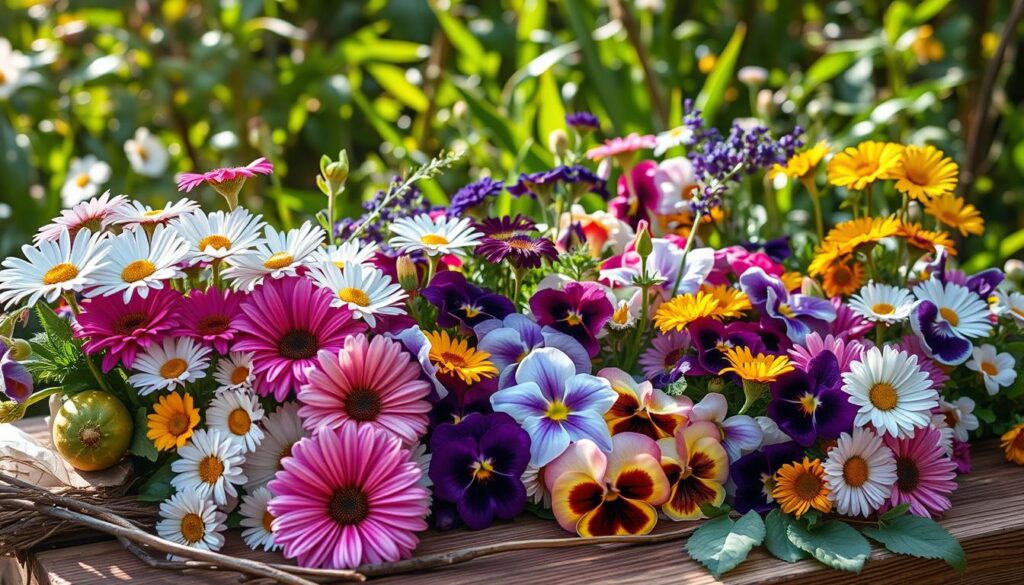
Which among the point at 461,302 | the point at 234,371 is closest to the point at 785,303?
the point at 461,302

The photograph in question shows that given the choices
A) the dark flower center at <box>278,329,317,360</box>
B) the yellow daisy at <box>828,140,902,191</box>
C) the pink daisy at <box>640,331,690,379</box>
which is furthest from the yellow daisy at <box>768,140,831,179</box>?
the dark flower center at <box>278,329,317,360</box>

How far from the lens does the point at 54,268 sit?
82 centimetres

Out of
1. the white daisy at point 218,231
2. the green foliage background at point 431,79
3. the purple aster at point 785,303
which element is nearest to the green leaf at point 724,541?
the purple aster at point 785,303

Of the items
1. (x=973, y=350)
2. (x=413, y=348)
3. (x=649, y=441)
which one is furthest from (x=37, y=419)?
(x=973, y=350)

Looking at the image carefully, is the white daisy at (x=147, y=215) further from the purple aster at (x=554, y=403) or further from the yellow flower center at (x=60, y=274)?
the purple aster at (x=554, y=403)

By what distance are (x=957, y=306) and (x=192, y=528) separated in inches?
28.8

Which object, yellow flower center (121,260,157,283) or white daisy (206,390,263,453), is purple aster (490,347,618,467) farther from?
yellow flower center (121,260,157,283)

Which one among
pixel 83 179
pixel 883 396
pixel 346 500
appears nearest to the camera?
pixel 346 500

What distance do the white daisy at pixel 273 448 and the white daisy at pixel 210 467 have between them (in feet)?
0.04

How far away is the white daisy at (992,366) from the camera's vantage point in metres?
0.98

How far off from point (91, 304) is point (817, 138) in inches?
42.4

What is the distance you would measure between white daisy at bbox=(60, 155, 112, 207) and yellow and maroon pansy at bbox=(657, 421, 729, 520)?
1.26 metres

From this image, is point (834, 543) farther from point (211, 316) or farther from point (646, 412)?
point (211, 316)

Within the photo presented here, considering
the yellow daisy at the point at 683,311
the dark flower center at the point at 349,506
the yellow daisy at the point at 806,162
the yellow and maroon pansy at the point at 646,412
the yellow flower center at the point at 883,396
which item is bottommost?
the dark flower center at the point at 349,506
